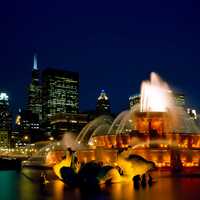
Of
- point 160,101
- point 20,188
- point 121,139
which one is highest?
point 160,101

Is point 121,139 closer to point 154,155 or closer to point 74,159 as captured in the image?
point 154,155

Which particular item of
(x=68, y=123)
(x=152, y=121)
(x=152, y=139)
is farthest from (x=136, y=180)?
(x=68, y=123)

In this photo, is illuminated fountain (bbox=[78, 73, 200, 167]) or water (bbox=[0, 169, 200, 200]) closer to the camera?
water (bbox=[0, 169, 200, 200])

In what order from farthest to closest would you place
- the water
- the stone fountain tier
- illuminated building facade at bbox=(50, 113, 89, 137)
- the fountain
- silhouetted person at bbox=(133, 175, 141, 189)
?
illuminated building facade at bbox=(50, 113, 89, 137)
the stone fountain tier
the fountain
silhouetted person at bbox=(133, 175, 141, 189)
the water

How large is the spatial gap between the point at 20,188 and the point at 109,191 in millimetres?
7543

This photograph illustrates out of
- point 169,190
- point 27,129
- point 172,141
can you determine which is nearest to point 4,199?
point 169,190

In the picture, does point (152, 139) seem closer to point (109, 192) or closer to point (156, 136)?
point (156, 136)

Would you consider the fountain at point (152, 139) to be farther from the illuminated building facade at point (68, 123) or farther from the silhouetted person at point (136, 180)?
the illuminated building facade at point (68, 123)

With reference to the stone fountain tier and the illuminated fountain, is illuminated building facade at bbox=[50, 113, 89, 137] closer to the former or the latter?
the illuminated fountain

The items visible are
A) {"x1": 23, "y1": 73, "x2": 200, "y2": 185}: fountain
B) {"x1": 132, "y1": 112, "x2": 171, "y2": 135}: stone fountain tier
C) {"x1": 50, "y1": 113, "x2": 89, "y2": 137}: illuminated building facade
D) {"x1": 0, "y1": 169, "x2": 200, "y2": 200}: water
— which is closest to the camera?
{"x1": 0, "y1": 169, "x2": 200, "y2": 200}: water

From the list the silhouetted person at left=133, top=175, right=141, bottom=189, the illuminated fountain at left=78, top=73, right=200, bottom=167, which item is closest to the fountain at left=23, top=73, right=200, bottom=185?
the illuminated fountain at left=78, top=73, right=200, bottom=167

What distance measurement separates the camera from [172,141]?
54.1 metres

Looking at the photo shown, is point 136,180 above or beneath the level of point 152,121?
beneath

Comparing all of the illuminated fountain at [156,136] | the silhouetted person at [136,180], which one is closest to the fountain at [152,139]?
the illuminated fountain at [156,136]
